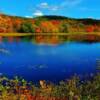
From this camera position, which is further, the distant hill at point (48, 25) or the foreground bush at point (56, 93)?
the distant hill at point (48, 25)

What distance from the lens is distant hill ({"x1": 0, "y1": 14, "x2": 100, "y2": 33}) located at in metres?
109

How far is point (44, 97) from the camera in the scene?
30.0 feet

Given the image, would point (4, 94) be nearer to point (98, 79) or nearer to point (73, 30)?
point (98, 79)

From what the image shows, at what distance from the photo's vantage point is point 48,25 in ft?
422

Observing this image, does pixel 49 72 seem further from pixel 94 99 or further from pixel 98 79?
pixel 94 99

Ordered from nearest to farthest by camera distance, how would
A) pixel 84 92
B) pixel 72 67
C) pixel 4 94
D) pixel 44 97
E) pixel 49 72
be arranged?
1. pixel 4 94
2. pixel 44 97
3. pixel 84 92
4. pixel 49 72
5. pixel 72 67

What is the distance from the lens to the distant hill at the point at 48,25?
109 metres

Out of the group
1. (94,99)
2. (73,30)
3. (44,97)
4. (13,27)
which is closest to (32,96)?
(44,97)

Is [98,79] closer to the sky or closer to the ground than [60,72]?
closer to the sky

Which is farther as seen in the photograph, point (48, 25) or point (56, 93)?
point (48, 25)

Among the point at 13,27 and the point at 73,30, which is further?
the point at 73,30

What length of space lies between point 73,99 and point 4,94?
1.86 m

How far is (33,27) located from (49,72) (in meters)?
94.4

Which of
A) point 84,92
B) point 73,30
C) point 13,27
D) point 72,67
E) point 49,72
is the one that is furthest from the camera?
point 73,30
